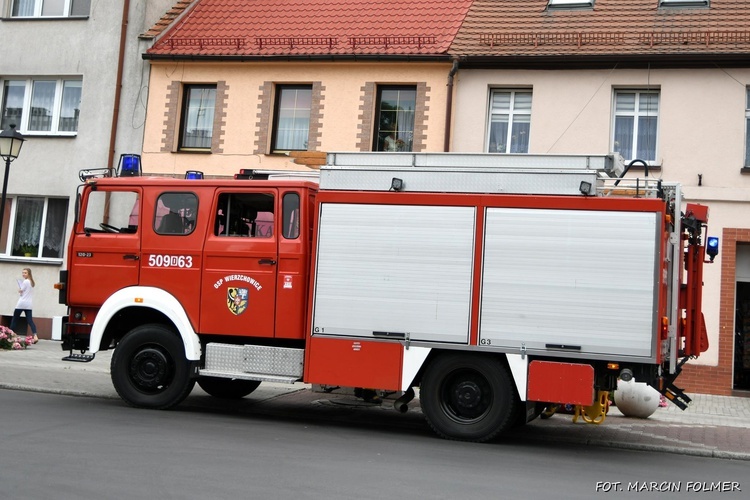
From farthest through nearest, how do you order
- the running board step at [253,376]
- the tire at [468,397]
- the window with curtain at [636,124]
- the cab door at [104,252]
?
the window with curtain at [636,124] → the cab door at [104,252] → the running board step at [253,376] → the tire at [468,397]

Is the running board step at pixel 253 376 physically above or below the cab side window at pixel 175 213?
below

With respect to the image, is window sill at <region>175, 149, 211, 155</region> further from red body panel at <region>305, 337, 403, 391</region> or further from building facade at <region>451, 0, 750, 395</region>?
red body panel at <region>305, 337, 403, 391</region>

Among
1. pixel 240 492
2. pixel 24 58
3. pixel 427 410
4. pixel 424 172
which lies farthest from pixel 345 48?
pixel 240 492

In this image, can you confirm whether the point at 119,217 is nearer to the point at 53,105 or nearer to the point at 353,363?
the point at 353,363

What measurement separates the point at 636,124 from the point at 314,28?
714 centimetres

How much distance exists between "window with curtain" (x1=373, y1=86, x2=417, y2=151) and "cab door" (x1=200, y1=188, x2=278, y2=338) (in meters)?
8.12

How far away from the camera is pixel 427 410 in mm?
9789

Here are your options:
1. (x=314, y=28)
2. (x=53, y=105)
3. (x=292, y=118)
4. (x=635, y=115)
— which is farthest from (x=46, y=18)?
(x=635, y=115)

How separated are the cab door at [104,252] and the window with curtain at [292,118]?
7.88 meters

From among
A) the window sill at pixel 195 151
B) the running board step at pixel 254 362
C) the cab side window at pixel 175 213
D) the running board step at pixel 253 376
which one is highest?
the window sill at pixel 195 151

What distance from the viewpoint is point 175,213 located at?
10984 millimetres

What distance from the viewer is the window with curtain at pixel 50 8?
20875mm

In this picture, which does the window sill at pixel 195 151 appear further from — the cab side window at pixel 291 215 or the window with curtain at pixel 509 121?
the cab side window at pixel 291 215

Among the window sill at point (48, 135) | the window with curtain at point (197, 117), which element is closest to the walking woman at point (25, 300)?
the window sill at point (48, 135)
